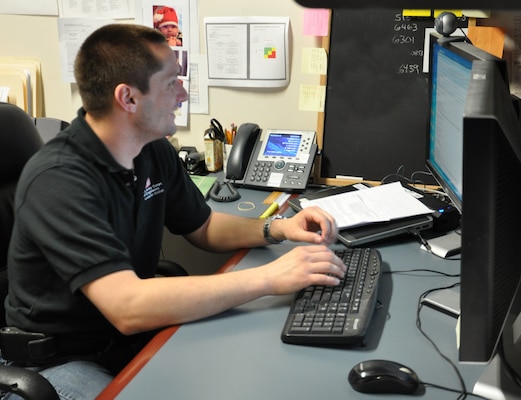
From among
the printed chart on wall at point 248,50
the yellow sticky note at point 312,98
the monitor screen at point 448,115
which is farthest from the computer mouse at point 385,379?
the printed chart on wall at point 248,50

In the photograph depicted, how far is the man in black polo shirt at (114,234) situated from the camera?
115cm

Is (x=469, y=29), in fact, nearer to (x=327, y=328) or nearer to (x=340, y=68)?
(x=340, y=68)

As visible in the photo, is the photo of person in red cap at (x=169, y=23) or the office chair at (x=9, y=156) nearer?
the office chair at (x=9, y=156)

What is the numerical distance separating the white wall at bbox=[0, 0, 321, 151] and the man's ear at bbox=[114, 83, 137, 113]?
2.62 feet

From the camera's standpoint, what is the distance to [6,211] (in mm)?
1491

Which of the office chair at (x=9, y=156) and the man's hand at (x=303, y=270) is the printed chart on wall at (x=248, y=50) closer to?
the office chair at (x=9, y=156)

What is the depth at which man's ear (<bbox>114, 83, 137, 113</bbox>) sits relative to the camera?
51.8 inches

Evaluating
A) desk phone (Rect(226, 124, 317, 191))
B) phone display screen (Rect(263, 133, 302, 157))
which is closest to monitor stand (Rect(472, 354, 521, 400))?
desk phone (Rect(226, 124, 317, 191))

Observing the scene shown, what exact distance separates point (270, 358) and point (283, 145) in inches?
42.4

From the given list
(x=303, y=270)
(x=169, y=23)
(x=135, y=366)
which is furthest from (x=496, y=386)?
(x=169, y=23)

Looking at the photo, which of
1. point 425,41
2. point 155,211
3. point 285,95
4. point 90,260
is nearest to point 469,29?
point 425,41

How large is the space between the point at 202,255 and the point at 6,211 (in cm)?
91

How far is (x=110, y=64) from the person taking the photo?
1.32 metres

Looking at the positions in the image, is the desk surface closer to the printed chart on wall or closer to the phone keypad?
the phone keypad
